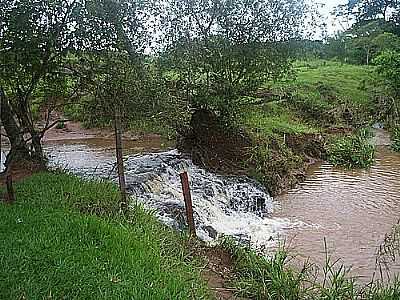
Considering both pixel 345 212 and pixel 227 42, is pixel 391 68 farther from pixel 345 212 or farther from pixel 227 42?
pixel 345 212

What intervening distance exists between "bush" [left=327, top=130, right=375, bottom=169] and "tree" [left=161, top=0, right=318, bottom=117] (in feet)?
12.3

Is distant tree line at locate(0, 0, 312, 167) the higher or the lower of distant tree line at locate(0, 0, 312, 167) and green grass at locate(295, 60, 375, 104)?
the higher

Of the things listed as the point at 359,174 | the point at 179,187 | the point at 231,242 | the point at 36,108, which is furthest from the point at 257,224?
the point at 36,108

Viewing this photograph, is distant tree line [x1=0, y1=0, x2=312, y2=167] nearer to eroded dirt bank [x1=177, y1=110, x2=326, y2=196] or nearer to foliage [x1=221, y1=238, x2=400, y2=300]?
eroded dirt bank [x1=177, y1=110, x2=326, y2=196]

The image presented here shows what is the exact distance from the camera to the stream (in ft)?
29.7

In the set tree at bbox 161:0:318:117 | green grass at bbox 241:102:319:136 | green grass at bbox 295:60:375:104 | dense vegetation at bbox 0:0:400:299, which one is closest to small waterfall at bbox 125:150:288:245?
dense vegetation at bbox 0:0:400:299

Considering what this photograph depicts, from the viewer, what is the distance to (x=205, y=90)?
1358 cm

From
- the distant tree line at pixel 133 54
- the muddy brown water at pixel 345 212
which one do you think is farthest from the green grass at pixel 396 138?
the distant tree line at pixel 133 54

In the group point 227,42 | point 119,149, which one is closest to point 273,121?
point 227,42


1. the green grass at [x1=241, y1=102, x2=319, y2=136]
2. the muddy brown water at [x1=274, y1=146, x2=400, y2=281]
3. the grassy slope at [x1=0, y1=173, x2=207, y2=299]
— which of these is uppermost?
the grassy slope at [x1=0, y1=173, x2=207, y2=299]

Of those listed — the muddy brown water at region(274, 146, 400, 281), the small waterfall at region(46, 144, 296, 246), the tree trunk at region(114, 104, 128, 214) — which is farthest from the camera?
the small waterfall at region(46, 144, 296, 246)

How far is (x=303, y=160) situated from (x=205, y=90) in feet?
13.3

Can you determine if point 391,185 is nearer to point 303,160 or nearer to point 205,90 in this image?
point 303,160

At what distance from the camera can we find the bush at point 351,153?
15570 millimetres
